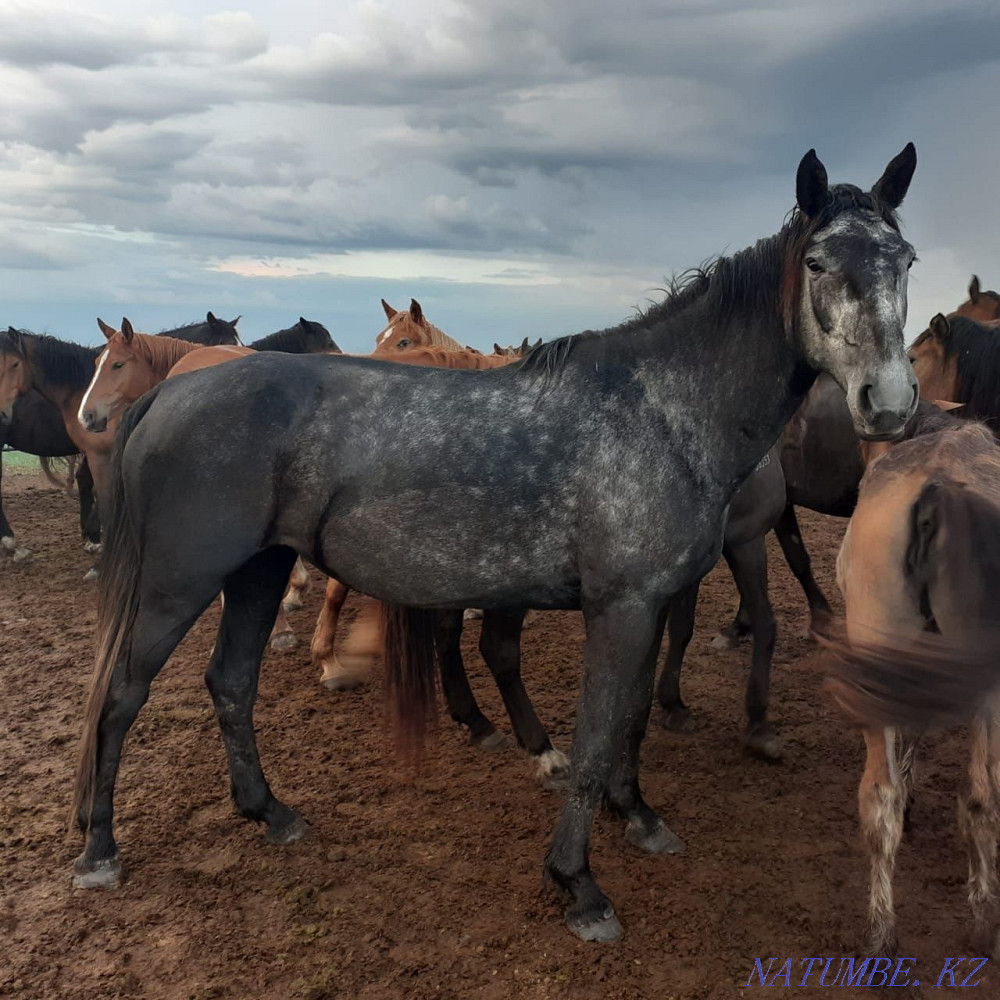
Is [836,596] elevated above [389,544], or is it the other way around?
[389,544]

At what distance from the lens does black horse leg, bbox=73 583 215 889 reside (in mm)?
3244

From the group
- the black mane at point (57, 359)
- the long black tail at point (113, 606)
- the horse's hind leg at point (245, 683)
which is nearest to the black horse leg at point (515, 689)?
the horse's hind leg at point (245, 683)

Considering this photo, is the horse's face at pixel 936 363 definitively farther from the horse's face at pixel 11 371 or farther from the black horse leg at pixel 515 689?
the horse's face at pixel 11 371

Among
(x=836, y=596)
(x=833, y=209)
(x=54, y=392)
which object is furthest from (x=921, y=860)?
(x=54, y=392)

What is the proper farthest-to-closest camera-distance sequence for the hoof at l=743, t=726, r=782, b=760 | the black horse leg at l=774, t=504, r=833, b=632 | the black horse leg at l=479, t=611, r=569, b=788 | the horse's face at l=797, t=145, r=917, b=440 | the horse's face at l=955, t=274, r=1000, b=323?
the horse's face at l=955, t=274, r=1000, b=323 < the black horse leg at l=774, t=504, r=833, b=632 < the hoof at l=743, t=726, r=782, b=760 < the black horse leg at l=479, t=611, r=569, b=788 < the horse's face at l=797, t=145, r=917, b=440

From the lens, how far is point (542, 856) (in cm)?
354

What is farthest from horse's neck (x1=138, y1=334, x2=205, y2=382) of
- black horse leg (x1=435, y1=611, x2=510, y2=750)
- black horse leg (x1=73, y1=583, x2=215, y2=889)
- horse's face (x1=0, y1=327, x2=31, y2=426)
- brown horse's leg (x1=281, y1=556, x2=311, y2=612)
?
black horse leg (x1=73, y1=583, x2=215, y2=889)

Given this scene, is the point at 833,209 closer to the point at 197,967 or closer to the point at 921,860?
the point at 921,860

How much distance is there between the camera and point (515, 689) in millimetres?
4297

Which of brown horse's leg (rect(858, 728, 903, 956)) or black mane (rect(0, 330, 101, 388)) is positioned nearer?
brown horse's leg (rect(858, 728, 903, 956))

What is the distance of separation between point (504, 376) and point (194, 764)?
2.72 metres

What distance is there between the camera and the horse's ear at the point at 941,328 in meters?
5.69

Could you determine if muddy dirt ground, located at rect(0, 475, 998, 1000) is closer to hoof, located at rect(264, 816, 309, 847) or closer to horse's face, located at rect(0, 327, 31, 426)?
hoof, located at rect(264, 816, 309, 847)

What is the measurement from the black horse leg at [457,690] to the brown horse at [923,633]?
2167mm
